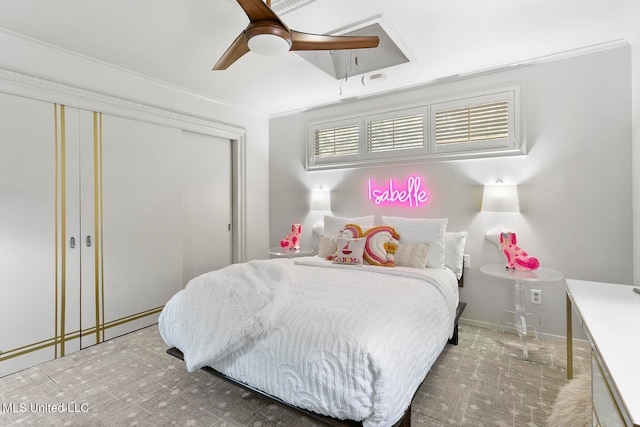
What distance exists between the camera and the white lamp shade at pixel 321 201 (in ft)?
13.2

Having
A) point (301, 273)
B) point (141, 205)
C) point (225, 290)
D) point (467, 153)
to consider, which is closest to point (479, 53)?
point (467, 153)

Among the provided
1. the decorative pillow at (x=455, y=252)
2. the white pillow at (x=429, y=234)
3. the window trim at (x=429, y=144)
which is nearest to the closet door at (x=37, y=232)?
the window trim at (x=429, y=144)

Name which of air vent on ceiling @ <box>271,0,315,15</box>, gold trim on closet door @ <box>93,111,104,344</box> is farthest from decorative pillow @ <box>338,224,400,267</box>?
gold trim on closet door @ <box>93,111,104,344</box>

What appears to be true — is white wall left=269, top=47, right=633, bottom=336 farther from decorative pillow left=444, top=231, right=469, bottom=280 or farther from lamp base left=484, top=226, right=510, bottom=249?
decorative pillow left=444, top=231, right=469, bottom=280

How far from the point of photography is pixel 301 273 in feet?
8.41

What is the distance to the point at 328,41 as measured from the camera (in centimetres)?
183

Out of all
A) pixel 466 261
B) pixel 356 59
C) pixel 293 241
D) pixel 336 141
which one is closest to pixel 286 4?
pixel 356 59

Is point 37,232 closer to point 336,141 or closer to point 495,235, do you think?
point 336,141

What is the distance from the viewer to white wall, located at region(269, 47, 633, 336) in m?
2.50

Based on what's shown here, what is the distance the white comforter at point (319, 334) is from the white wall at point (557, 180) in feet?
3.53

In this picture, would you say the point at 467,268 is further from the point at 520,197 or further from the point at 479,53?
the point at 479,53

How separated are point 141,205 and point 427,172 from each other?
3037 mm

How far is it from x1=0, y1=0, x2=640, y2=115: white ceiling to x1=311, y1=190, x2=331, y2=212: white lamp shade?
1446mm

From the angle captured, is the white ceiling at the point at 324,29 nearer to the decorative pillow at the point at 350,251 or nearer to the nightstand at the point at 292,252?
the decorative pillow at the point at 350,251
